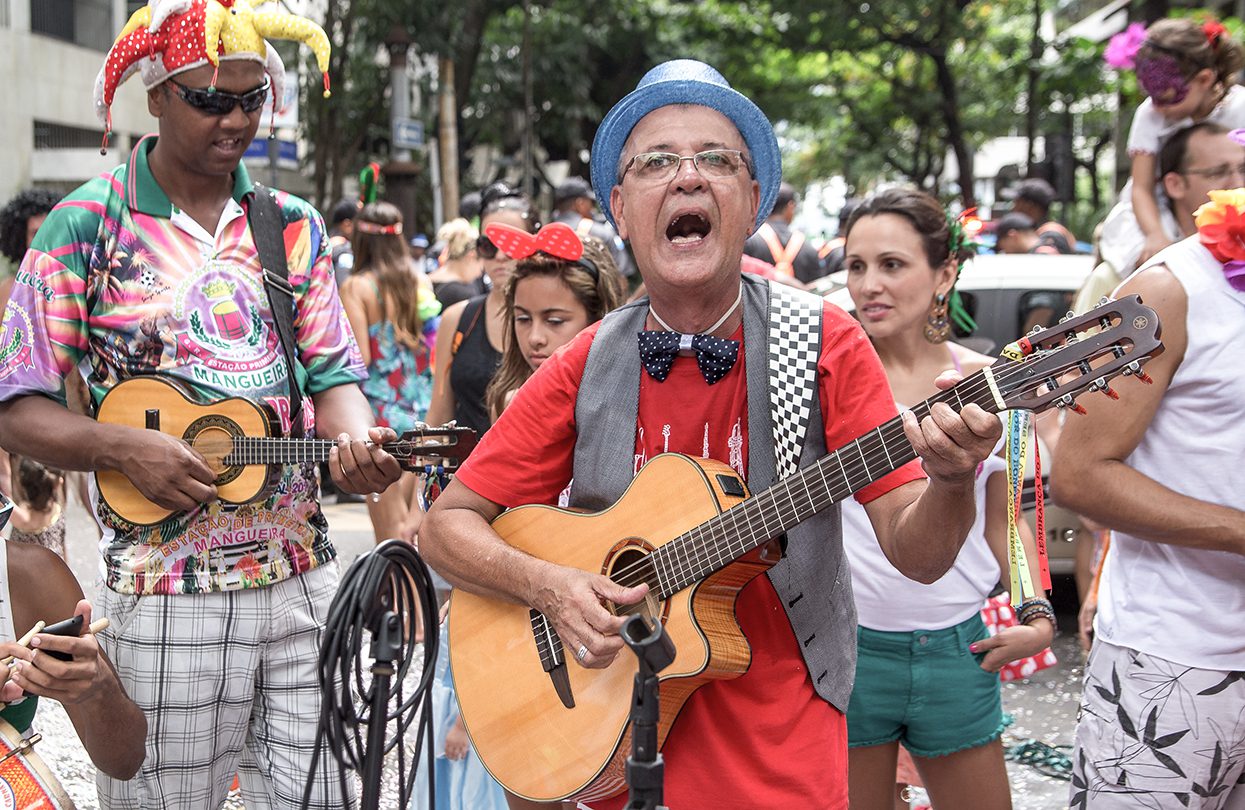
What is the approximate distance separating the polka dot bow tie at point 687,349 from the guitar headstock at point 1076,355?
617 mm

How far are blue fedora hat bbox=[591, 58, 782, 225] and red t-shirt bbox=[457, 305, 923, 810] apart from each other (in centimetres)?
36

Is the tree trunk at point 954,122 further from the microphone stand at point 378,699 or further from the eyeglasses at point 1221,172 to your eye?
the microphone stand at point 378,699

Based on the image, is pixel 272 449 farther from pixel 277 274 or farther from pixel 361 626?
pixel 361 626

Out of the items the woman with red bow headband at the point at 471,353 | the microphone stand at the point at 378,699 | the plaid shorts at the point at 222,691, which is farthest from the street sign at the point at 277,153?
Result: the microphone stand at the point at 378,699

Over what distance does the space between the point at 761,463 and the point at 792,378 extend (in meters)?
0.18

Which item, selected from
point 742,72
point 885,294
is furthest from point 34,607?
point 742,72

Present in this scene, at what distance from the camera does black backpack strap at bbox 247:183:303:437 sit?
351cm

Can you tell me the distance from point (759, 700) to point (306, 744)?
4.58ft

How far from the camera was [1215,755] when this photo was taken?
9.50ft

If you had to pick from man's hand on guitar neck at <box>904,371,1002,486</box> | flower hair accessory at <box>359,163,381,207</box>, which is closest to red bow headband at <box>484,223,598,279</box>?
man's hand on guitar neck at <box>904,371,1002,486</box>

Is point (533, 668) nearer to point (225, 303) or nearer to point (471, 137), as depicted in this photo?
point (225, 303)

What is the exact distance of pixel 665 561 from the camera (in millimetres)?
2652

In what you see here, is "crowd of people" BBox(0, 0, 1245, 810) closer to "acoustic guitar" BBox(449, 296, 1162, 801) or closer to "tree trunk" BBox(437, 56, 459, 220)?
"acoustic guitar" BBox(449, 296, 1162, 801)

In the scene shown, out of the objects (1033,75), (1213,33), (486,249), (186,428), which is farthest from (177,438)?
(1033,75)
